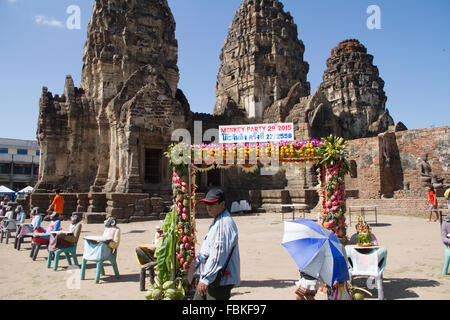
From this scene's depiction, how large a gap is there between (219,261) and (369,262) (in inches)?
116

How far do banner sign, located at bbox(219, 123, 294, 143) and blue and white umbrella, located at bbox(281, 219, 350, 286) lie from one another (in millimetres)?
3380

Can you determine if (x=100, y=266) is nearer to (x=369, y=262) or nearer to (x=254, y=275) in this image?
(x=254, y=275)

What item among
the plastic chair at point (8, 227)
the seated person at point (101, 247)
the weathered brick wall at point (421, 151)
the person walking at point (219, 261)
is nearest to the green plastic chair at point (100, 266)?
the seated person at point (101, 247)

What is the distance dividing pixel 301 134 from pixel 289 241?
19.1 meters

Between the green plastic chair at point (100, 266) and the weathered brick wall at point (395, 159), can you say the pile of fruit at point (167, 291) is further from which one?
the weathered brick wall at point (395, 159)

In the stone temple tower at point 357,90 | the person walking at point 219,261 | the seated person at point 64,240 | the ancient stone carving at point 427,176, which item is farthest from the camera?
the stone temple tower at point 357,90

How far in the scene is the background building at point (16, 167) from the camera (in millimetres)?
48875

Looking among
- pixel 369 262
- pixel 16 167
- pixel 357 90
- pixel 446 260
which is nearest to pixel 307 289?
pixel 369 262

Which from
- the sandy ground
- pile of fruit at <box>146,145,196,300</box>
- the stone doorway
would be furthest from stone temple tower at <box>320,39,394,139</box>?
pile of fruit at <box>146,145,196,300</box>

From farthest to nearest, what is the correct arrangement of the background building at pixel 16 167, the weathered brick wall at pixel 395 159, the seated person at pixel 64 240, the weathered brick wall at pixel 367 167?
1. the background building at pixel 16 167
2. the weathered brick wall at pixel 367 167
3. the weathered brick wall at pixel 395 159
4. the seated person at pixel 64 240

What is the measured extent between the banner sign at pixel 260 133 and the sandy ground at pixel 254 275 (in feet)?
7.79

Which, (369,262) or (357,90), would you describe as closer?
(369,262)

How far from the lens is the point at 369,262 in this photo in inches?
213
